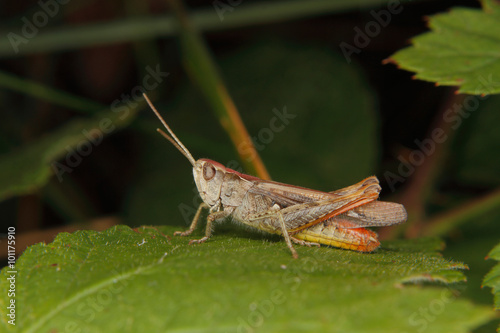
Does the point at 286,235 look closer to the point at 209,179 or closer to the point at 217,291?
the point at 209,179

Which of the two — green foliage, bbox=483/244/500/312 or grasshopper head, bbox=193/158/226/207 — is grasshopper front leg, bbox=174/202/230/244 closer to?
grasshopper head, bbox=193/158/226/207

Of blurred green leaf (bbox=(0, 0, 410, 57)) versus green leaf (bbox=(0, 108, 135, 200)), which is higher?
blurred green leaf (bbox=(0, 0, 410, 57))

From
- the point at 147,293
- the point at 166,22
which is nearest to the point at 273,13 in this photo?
the point at 166,22

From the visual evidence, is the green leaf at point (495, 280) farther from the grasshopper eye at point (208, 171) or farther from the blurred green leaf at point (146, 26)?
the blurred green leaf at point (146, 26)

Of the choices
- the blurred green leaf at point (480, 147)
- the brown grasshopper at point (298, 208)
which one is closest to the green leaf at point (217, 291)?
the brown grasshopper at point (298, 208)

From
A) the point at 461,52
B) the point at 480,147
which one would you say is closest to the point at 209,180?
the point at 461,52

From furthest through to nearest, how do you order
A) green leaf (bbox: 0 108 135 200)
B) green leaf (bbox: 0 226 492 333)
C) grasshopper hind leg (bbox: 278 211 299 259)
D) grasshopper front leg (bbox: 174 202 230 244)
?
green leaf (bbox: 0 108 135 200) < grasshopper front leg (bbox: 174 202 230 244) < grasshopper hind leg (bbox: 278 211 299 259) < green leaf (bbox: 0 226 492 333)

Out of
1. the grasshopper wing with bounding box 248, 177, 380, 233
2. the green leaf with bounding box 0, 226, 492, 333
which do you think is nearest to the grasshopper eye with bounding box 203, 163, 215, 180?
the grasshopper wing with bounding box 248, 177, 380, 233

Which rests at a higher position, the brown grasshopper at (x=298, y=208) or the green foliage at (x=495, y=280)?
the brown grasshopper at (x=298, y=208)
